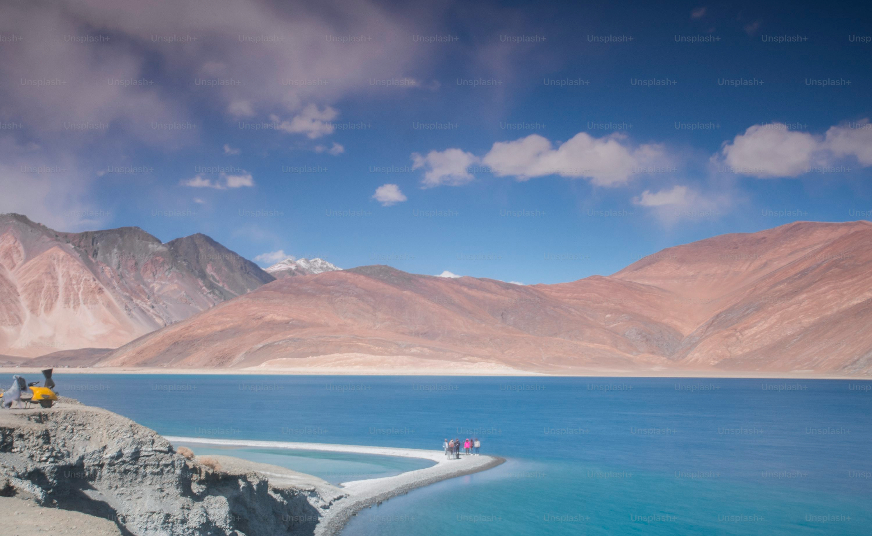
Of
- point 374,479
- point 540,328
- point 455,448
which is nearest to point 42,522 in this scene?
point 374,479

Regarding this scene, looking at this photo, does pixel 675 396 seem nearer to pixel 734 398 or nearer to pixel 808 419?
pixel 734 398

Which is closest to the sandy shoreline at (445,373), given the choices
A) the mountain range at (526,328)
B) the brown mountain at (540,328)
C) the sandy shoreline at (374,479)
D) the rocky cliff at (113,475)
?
the mountain range at (526,328)

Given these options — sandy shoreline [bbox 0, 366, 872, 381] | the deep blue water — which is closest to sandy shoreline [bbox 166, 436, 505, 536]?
the deep blue water

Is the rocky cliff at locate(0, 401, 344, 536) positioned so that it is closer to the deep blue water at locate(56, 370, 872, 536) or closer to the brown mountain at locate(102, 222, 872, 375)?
the deep blue water at locate(56, 370, 872, 536)

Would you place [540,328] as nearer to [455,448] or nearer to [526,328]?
[526,328]

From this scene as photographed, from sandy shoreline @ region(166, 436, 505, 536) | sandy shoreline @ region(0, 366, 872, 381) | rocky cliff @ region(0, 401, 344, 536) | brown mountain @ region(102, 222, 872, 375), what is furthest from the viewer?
sandy shoreline @ region(0, 366, 872, 381)

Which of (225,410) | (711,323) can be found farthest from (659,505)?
(711,323)
